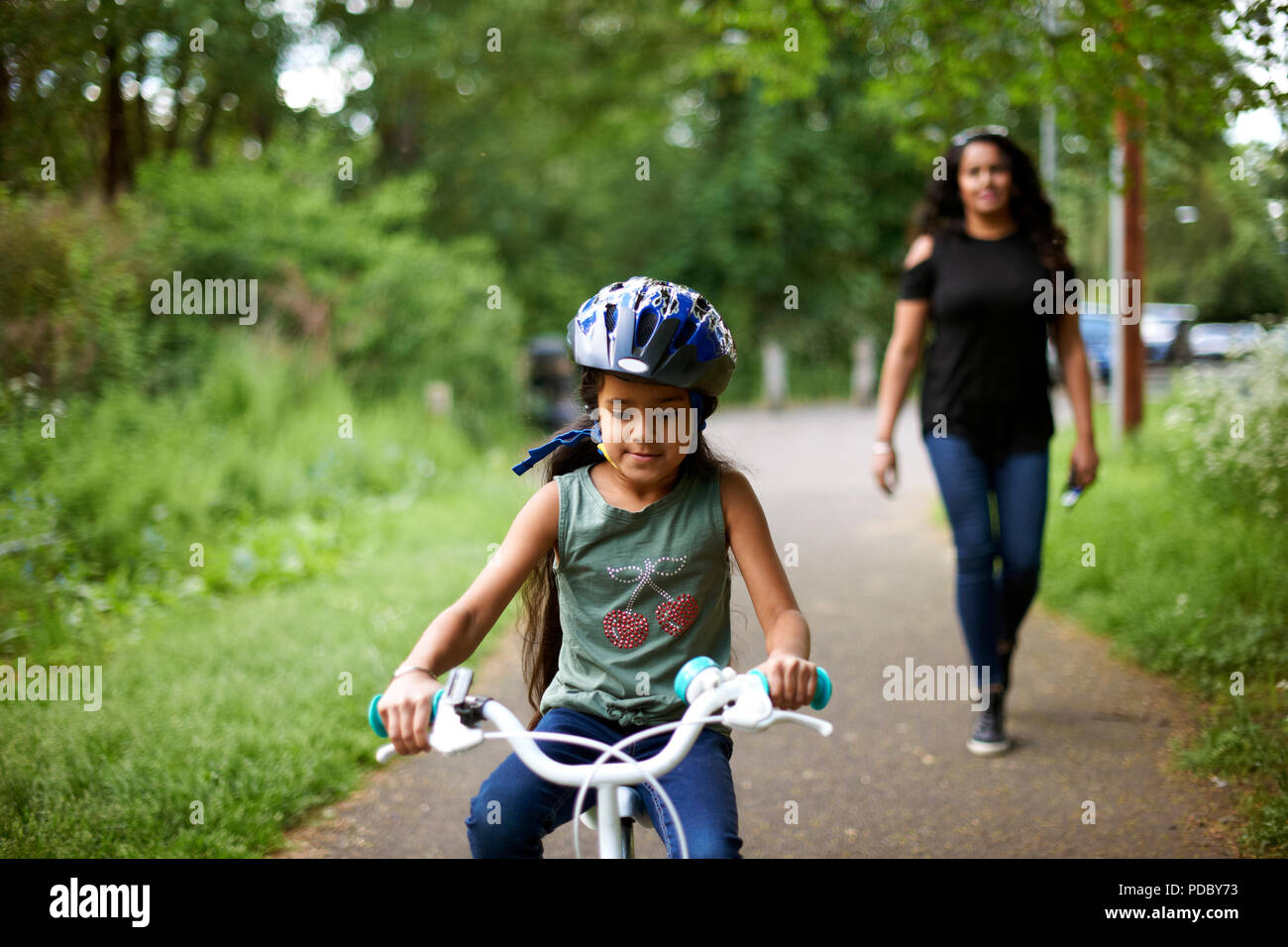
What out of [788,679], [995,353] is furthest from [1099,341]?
[788,679]

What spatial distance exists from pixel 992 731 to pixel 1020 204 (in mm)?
2103

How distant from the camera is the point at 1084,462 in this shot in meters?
4.54

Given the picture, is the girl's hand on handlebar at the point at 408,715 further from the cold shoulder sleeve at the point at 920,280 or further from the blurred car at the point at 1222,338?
the blurred car at the point at 1222,338

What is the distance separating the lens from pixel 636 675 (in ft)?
8.16

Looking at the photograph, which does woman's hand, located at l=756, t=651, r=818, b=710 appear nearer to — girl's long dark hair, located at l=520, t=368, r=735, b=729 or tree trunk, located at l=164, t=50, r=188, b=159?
girl's long dark hair, located at l=520, t=368, r=735, b=729

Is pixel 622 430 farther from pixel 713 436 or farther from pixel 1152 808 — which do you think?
pixel 1152 808

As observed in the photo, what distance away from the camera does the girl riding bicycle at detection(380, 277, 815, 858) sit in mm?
2340

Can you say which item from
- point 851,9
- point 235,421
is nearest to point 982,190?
point 851,9

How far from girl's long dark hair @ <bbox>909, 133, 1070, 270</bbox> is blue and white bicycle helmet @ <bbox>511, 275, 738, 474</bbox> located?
238 centimetres

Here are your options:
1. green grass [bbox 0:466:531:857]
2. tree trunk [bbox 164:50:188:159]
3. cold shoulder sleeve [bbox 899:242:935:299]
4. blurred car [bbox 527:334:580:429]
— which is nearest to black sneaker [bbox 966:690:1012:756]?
cold shoulder sleeve [bbox 899:242:935:299]

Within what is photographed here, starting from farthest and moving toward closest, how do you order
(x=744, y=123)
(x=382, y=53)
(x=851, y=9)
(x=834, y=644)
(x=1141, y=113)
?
(x=744, y=123) < (x=382, y=53) < (x=851, y=9) < (x=834, y=644) < (x=1141, y=113)

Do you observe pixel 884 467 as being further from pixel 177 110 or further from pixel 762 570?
pixel 177 110
